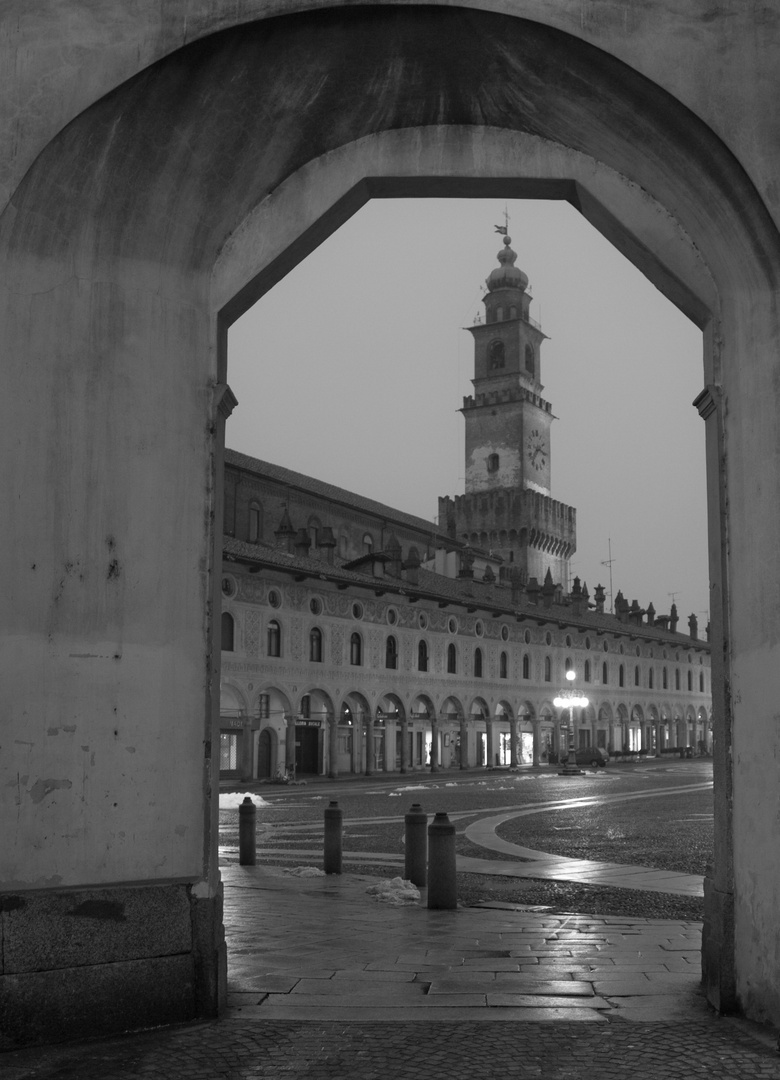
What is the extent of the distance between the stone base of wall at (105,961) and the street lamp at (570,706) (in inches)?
1655

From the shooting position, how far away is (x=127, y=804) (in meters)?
5.99

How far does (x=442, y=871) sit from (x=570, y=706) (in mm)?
55964

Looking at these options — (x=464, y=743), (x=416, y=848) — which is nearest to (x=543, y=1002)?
(x=416, y=848)

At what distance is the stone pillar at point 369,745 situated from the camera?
5084 centimetres

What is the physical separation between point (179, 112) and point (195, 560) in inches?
96.3

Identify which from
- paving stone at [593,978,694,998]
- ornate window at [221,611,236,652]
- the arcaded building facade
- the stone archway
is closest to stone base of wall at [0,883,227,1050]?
the stone archway

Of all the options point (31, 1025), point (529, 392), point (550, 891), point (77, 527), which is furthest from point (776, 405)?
point (529, 392)

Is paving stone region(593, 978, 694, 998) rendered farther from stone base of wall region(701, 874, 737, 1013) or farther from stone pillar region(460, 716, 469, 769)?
stone pillar region(460, 716, 469, 769)

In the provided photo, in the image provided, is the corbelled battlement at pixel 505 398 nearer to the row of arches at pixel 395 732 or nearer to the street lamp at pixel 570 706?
the row of arches at pixel 395 732

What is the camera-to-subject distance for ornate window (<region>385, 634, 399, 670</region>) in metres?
52.9

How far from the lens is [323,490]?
6181cm

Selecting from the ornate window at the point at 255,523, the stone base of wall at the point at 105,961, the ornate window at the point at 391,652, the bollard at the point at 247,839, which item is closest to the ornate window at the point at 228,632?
the ornate window at the point at 255,523

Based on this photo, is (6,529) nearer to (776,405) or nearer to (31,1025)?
(31,1025)

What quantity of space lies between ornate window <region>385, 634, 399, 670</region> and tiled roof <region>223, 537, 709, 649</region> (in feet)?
7.49
